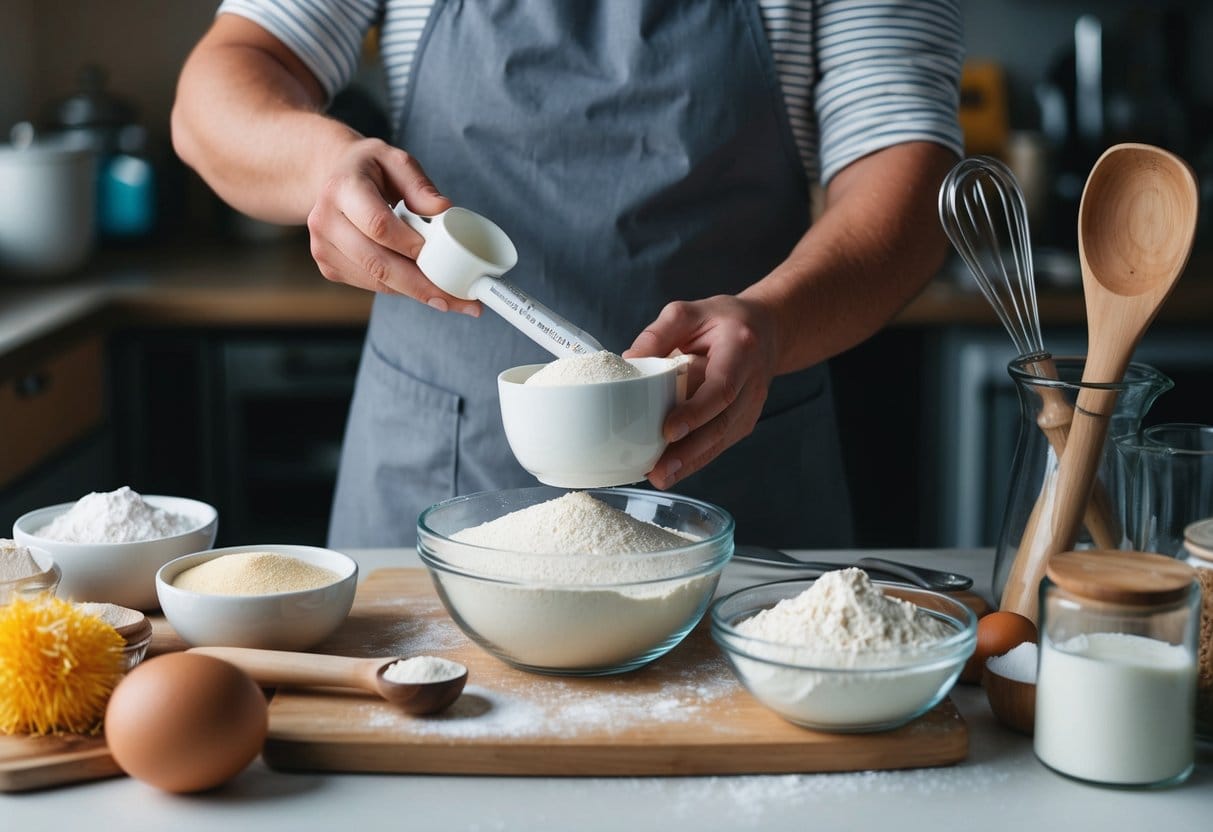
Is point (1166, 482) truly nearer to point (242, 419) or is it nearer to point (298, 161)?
point (298, 161)

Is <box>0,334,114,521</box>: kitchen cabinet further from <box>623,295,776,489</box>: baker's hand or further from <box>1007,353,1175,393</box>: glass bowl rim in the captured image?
<box>1007,353,1175,393</box>: glass bowl rim

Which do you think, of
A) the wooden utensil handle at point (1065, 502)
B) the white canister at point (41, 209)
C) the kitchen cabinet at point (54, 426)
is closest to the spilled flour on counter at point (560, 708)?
the wooden utensil handle at point (1065, 502)

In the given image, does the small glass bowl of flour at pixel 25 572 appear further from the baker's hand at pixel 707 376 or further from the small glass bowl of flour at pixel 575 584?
the baker's hand at pixel 707 376

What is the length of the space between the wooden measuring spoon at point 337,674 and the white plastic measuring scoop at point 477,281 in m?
0.25

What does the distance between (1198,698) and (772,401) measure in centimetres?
66

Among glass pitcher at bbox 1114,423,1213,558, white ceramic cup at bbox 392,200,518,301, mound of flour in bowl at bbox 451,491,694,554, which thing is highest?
white ceramic cup at bbox 392,200,518,301

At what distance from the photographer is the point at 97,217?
2654 mm

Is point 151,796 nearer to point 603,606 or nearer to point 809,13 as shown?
point 603,606

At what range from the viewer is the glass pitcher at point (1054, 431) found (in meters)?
0.87

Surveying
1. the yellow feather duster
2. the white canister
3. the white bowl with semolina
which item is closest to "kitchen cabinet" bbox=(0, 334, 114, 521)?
the white canister

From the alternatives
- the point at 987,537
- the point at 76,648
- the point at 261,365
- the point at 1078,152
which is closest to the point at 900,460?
the point at 987,537

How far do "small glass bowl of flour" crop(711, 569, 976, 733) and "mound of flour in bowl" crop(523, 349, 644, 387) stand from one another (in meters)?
0.18

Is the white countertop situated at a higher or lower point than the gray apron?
lower

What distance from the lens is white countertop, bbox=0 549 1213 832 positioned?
721mm
